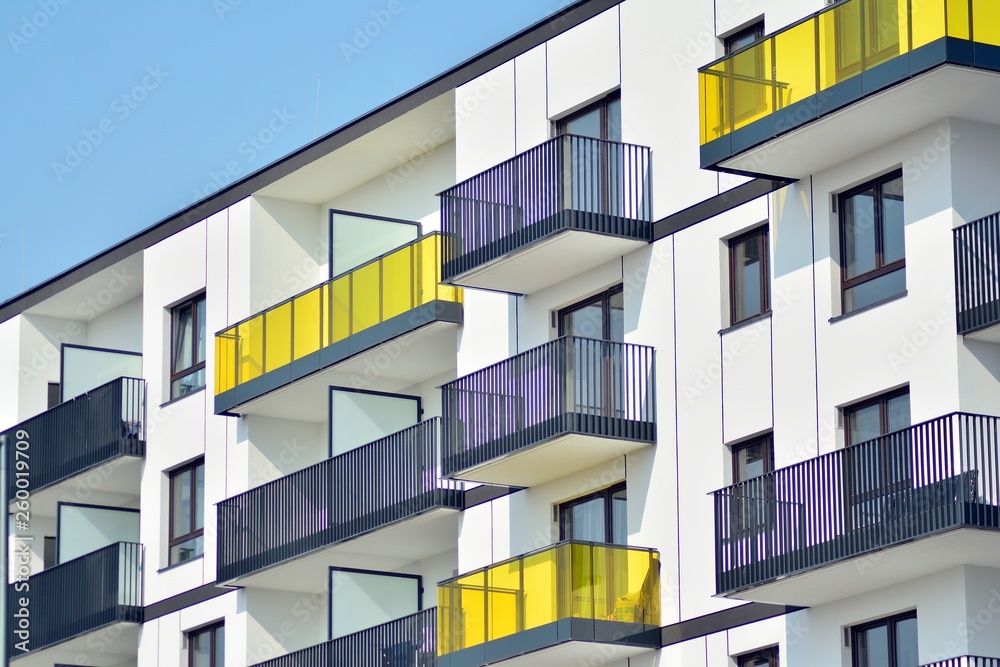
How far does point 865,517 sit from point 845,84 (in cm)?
537

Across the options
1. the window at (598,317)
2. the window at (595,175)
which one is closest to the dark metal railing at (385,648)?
the window at (598,317)

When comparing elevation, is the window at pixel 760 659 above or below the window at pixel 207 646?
below

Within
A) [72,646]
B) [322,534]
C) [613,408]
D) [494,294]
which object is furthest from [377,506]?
[72,646]

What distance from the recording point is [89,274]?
4881 cm

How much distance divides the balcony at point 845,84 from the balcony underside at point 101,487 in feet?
60.7

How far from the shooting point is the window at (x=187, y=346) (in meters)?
45.6

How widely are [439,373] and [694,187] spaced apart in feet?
28.6

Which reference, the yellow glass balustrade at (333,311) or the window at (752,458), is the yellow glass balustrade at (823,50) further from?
the yellow glass balustrade at (333,311)

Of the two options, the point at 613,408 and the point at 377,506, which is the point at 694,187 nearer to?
the point at 613,408

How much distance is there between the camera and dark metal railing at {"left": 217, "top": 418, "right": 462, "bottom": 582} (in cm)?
3828

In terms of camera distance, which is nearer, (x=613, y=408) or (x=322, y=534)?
(x=613, y=408)

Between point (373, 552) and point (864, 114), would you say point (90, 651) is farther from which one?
point (864, 114)

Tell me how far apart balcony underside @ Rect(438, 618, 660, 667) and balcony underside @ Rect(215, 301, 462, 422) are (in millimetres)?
6324

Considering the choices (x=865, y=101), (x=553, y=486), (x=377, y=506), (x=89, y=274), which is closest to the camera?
(x=865, y=101)
